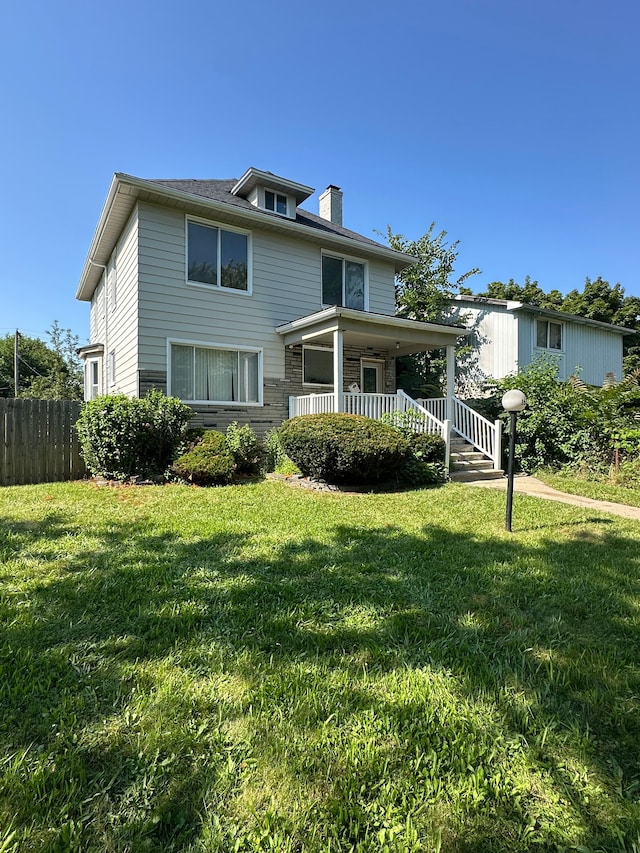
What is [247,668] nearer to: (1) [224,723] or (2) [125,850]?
(1) [224,723]

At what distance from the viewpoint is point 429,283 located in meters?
17.6

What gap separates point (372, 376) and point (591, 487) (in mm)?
6868

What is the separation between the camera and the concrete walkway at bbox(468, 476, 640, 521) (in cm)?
636

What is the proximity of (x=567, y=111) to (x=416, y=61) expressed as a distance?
468 cm

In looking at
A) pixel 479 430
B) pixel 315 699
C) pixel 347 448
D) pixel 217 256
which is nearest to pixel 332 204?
pixel 217 256

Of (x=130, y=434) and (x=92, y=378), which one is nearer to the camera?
(x=130, y=434)

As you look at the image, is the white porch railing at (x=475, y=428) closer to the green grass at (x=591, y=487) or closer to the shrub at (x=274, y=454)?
the green grass at (x=591, y=487)

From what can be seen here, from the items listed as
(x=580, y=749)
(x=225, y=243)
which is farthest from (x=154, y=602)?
(x=225, y=243)

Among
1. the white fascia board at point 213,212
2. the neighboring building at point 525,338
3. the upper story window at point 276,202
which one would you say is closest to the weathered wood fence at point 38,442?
the white fascia board at point 213,212

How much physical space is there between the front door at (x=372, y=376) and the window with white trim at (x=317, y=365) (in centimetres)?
135

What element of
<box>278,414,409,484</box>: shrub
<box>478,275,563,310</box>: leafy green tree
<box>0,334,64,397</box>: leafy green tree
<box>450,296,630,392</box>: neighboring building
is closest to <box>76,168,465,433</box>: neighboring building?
<box>278,414,409,484</box>: shrub

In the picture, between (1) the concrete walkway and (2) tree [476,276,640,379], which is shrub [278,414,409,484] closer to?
(1) the concrete walkway

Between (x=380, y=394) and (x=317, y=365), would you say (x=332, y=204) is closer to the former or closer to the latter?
(x=317, y=365)

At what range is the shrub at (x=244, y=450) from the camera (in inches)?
336
